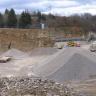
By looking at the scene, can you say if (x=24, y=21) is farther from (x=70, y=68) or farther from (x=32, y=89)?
(x=32, y=89)

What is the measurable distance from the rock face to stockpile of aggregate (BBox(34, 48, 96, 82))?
89.5 feet

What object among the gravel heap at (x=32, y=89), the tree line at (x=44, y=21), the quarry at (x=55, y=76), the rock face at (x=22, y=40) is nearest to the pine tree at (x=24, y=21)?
the tree line at (x=44, y=21)

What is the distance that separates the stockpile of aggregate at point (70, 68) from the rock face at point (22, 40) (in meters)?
27.3

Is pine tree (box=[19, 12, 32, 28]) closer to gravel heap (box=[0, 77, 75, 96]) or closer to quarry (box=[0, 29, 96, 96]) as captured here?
quarry (box=[0, 29, 96, 96])

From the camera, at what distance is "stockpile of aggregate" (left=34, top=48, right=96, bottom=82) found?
22.1 meters

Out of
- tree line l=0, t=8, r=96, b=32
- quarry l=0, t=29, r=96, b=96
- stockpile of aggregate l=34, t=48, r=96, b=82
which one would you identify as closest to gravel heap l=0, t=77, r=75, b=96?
quarry l=0, t=29, r=96, b=96

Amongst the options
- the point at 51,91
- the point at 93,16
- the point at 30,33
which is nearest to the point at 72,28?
the point at 30,33

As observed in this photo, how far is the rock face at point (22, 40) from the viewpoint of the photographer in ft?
174

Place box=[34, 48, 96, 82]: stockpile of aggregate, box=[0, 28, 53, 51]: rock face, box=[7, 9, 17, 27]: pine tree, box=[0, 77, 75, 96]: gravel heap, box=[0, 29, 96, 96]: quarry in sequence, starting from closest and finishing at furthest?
box=[0, 77, 75, 96]: gravel heap < box=[0, 29, 96, 96]: quarry < box=[34, 48, 96, 82]: stockpile of aggregate < box=[0, 28, 53, 51]: rock face < box=[7, 9, 17, 27]: pine tree

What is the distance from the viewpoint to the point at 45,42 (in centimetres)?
5388

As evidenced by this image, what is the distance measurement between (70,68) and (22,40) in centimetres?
3167

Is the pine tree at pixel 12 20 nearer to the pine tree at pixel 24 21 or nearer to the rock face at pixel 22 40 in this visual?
the pine tree at pixel 24 21

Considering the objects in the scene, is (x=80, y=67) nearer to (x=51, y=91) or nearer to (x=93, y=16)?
(x=51, y=91)

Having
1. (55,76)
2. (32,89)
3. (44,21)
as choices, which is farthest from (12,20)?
(32,89)
